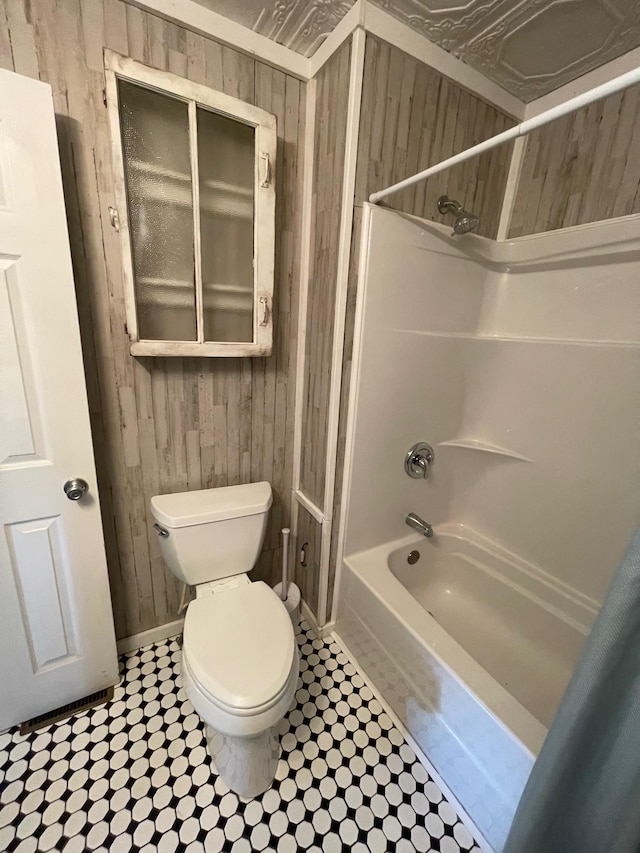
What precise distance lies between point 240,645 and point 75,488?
2.32 feet

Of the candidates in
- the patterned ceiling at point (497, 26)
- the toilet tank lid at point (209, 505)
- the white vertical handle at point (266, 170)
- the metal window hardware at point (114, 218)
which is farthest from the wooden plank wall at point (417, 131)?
the toilet tank lid at point (209, 505)

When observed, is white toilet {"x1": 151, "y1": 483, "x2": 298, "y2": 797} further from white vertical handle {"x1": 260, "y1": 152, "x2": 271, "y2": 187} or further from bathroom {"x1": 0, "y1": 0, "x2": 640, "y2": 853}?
white vertical handle {"x1": 260, "y1": 152, "x2": 271, "y2": 187}

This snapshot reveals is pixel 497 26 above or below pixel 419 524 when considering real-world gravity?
above

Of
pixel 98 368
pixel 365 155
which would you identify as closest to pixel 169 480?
pixel 98 368

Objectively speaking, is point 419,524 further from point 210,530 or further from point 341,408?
point 210,530

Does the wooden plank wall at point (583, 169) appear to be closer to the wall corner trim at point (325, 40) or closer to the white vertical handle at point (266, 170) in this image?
the wall corner trim at point (325, 40)

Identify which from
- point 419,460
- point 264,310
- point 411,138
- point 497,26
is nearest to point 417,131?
point 411,138

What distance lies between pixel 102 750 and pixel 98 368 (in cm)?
127

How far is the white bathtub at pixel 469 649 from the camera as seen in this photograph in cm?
99

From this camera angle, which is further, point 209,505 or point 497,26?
point 209,505

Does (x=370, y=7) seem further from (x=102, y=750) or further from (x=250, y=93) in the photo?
(x=102, y=750)

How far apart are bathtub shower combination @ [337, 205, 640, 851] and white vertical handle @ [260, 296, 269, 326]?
0.35m

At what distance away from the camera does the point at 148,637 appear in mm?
1568

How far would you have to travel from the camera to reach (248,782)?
109 cm
